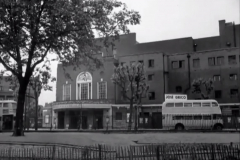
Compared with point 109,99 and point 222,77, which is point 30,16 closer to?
point 109,99

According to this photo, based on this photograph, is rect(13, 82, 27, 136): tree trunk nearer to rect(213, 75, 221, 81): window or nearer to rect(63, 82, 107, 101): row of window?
rect(63, 82, 107, 101): row of window

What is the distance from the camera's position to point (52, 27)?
20.1 m

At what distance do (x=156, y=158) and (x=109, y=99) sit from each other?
3889 cm

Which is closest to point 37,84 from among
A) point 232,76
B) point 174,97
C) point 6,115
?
point 6,115

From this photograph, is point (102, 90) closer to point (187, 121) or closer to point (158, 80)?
point (158, 80)

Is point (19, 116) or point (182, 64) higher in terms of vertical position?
point (182, 64)

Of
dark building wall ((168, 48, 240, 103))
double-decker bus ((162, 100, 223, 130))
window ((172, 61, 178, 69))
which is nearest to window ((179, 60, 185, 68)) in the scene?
dark building wall ((168, 48, 240, 103))

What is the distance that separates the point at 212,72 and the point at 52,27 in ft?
121

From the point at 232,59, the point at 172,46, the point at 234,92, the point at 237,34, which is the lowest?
the point at 234,92

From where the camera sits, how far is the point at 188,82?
2079 inches

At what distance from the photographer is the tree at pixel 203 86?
156ft

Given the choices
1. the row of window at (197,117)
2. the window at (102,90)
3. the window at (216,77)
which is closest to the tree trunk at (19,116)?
the row of window at (197,117)

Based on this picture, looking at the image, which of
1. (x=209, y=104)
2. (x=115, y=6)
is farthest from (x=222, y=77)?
(x=115, y=6)

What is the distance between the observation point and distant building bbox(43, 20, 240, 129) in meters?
50.1
